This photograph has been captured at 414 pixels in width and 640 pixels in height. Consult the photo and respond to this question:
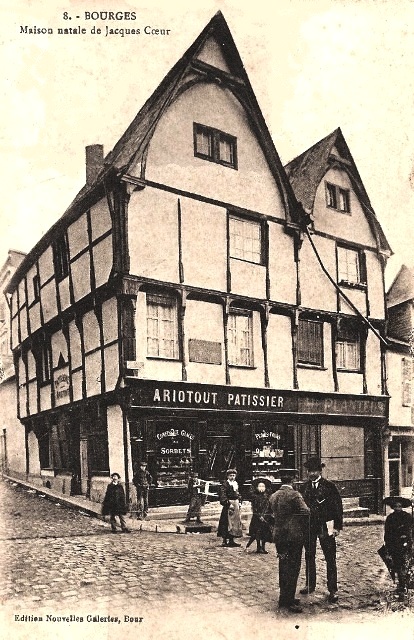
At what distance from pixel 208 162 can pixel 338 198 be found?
4.17 feet

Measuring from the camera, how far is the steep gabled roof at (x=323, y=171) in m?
5.02

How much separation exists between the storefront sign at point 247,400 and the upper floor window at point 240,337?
27 cm

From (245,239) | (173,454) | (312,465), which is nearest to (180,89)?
(245,239)

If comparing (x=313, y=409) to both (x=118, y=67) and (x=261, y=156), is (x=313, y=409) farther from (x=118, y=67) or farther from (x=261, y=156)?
(x=118, y=67)

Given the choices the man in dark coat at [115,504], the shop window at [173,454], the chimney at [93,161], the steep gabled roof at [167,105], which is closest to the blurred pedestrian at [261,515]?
the shop window at [173,454]

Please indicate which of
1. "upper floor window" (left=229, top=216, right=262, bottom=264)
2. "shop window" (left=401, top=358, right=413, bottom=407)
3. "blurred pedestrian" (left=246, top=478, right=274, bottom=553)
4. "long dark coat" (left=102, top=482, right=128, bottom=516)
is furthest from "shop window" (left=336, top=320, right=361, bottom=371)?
"long dark coat" (left=102, top=482, right=128, bottom=516)

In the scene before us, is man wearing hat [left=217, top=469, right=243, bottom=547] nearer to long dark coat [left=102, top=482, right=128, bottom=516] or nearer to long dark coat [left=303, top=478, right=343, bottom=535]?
long dark coat [left=303, top=478, right=343, bottom=535]

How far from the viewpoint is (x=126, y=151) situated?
15.8 ft

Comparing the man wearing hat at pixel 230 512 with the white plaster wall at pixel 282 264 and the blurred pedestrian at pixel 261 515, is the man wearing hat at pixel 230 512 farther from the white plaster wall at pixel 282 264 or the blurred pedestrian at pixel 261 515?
the white plaster wall at pixel 282 264

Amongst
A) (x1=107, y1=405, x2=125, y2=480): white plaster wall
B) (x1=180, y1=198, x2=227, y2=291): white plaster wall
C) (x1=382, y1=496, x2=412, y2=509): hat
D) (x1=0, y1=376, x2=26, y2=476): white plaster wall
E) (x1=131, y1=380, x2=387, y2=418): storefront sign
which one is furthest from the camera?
(x1=180, y1=198, x2=227, y2=291): white plaster wall

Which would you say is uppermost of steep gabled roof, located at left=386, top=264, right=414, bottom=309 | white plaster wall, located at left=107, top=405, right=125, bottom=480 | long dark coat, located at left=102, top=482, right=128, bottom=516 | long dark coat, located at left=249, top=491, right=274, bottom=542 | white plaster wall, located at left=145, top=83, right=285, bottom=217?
white plaster wall, located at left=145, top=83, right=285, bottom=217

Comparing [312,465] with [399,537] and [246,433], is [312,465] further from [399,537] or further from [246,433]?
[246,433]

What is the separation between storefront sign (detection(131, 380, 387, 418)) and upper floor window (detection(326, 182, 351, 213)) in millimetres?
1669

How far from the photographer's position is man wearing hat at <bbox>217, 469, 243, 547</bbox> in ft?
16.2
